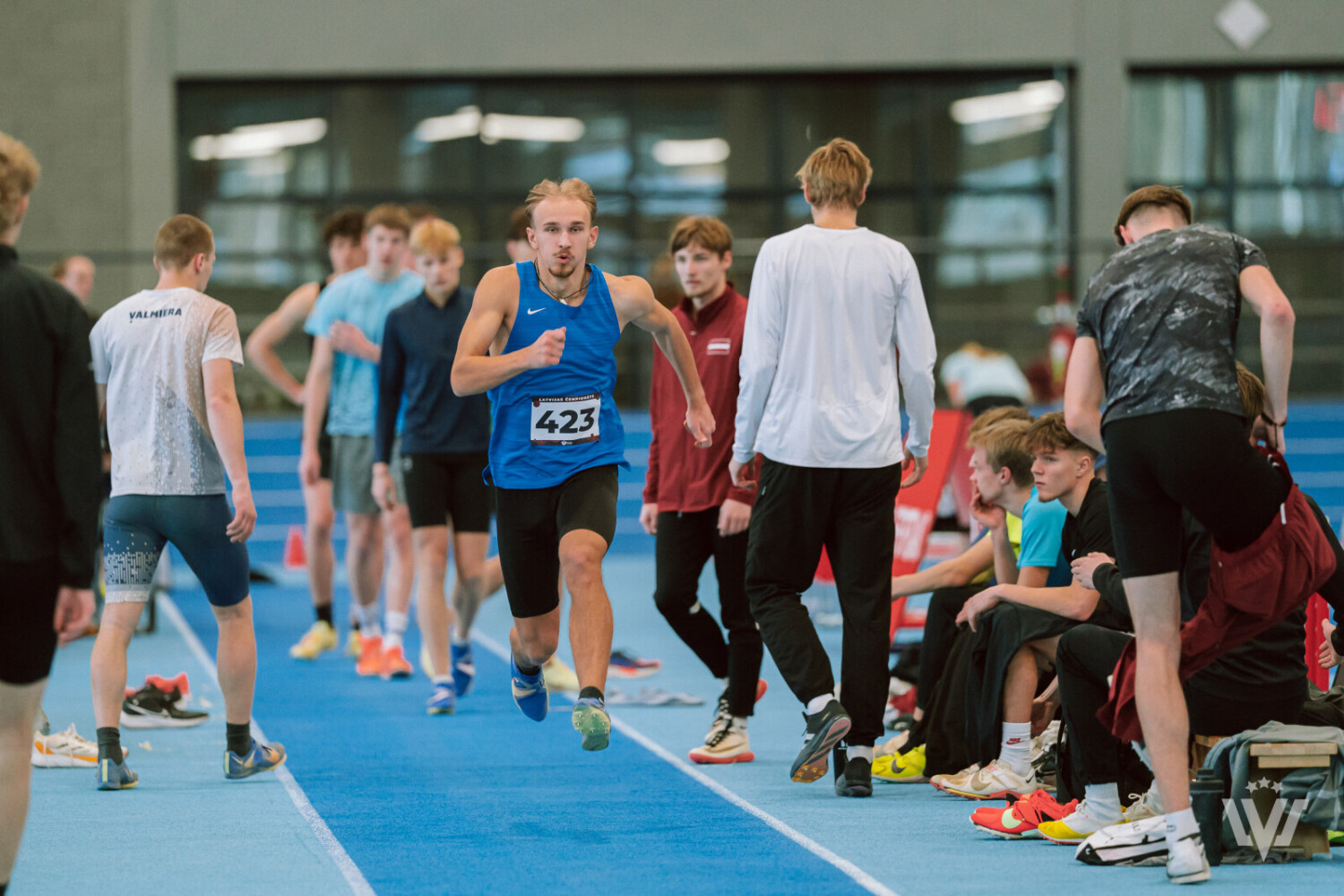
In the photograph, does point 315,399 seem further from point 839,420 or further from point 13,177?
point 13,177

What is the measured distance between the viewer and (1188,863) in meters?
4.04

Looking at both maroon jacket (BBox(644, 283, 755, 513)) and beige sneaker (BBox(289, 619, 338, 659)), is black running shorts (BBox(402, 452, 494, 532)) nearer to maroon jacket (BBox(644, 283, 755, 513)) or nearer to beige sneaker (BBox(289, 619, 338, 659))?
maroon jacket (BBox(644, 283, 755, 513))

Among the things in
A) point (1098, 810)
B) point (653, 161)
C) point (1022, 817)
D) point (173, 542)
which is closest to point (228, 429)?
point (173, 542)

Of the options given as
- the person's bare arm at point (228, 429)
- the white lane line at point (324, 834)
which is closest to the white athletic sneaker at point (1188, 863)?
the white lane line at point (324, 834)

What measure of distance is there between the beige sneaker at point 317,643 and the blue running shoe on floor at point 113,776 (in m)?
3.52

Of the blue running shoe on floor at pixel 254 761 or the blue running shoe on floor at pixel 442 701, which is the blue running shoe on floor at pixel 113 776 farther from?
the blue running shoe on floor at pixel 442 701

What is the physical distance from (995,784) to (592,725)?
4.39ft

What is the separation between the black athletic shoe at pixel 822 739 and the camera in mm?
5086

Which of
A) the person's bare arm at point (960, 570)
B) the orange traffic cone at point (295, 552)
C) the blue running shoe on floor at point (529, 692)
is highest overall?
the person's bare arm at point (960, 570)

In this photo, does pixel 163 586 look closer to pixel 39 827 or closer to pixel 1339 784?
pixel 39 827

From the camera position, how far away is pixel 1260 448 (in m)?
4.30

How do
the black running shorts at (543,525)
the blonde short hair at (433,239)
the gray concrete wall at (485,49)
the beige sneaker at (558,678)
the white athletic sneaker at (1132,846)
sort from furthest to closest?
the gray concrete wall at (485,49), the beige sneaker at (558,678), the blonde short hair at (433,239), the black running shorts at (543,525), the white athletic sneaker at (1132,846)

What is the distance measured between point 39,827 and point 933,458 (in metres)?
5.41

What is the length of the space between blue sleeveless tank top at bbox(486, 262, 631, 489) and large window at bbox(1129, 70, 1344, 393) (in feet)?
49.0
